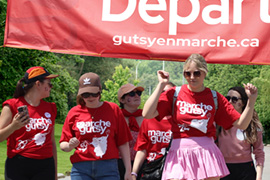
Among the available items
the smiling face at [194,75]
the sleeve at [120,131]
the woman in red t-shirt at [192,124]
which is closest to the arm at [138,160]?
the sleeve at [120,131]

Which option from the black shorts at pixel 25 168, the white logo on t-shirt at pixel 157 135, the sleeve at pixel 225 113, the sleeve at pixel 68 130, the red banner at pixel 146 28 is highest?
the red banner at pixel 146 28

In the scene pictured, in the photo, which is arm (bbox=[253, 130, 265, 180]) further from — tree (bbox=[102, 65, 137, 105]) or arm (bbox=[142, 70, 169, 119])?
tree (bbox=[102, 65, 137, 105])

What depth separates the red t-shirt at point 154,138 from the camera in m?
5.85

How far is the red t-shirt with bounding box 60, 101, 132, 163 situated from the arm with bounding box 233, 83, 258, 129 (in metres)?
1.29

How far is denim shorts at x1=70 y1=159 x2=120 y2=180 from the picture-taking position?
5039 mm

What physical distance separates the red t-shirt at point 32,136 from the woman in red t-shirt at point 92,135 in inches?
10.3

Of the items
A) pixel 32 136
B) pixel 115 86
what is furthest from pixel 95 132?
pixel 115 86

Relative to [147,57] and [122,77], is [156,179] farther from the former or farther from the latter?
[122,77]

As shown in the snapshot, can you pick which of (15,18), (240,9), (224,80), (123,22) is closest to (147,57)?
(123,22)

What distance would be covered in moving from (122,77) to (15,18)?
61.0 metres

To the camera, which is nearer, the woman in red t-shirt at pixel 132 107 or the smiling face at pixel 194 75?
the smiling face at pixel 194 75

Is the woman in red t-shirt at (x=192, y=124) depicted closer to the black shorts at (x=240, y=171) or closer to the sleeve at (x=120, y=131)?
the sleeve at (x=120, y=131)

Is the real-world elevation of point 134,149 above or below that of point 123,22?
below

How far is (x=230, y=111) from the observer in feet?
14.9
